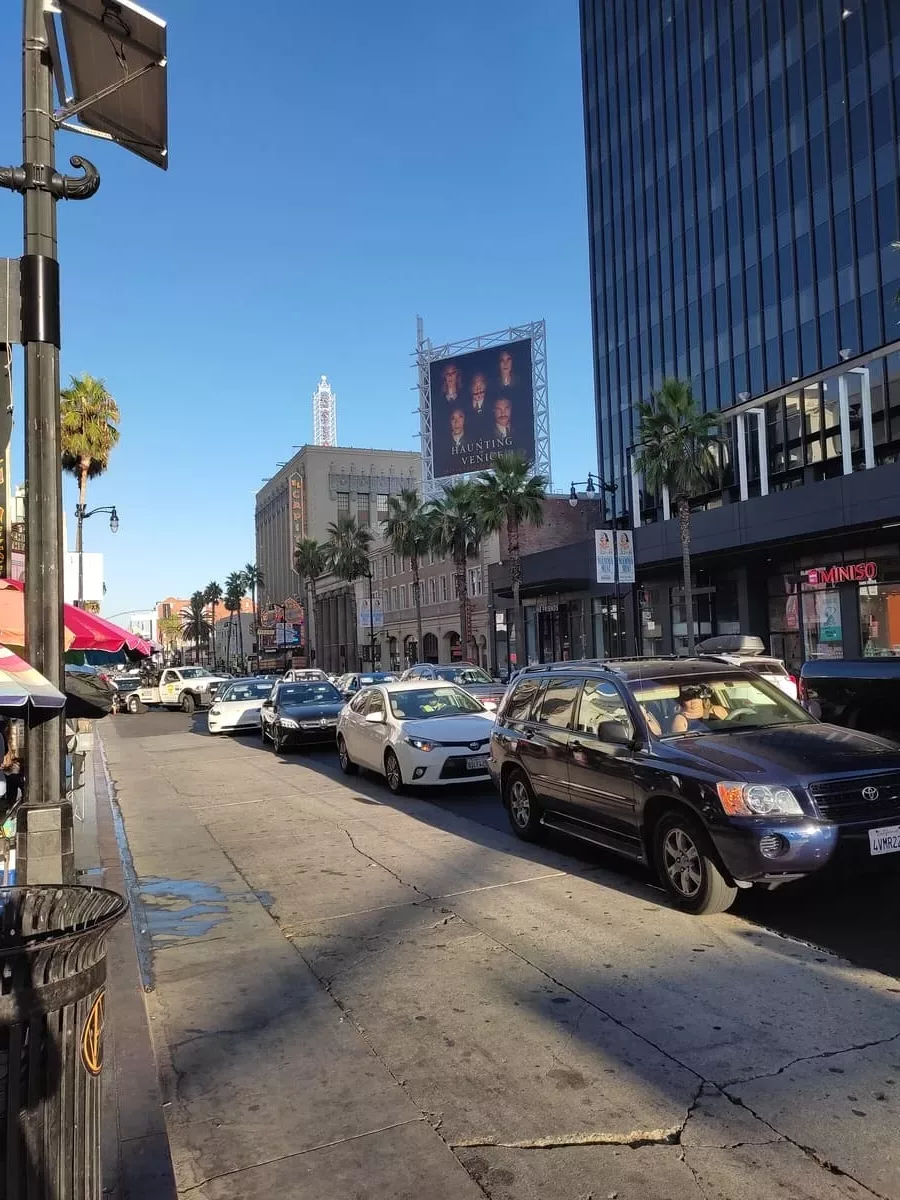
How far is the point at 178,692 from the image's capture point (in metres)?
36.4

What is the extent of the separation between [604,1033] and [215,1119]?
179 cm

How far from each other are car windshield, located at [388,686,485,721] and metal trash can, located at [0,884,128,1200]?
9938mm

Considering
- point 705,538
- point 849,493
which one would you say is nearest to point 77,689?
point 849,493

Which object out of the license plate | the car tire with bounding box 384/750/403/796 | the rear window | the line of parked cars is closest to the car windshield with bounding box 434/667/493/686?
the car tire with bounding box 384/750/403/796

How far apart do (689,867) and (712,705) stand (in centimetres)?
143

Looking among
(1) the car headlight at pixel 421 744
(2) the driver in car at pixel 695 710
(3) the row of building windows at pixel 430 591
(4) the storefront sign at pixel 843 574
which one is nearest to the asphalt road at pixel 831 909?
(2) the driver in car at pixel 695 710

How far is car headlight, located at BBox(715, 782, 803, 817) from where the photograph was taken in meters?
5.37

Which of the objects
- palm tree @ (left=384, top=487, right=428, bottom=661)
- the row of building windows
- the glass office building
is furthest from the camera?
the row of building windows

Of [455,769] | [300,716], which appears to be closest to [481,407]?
[300,716]

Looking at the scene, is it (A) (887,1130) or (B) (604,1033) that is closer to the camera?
(A) (887,1130)

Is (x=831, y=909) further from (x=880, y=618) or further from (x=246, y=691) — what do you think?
(x=880, y=618)

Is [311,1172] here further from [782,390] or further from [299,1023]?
[782,390]

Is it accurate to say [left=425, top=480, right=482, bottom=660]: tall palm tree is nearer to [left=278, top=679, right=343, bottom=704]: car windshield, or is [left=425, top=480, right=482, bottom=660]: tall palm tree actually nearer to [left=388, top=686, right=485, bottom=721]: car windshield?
[left=278, top=679, right=343, bottom=704]: car windshield

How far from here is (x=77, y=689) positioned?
8258mm
